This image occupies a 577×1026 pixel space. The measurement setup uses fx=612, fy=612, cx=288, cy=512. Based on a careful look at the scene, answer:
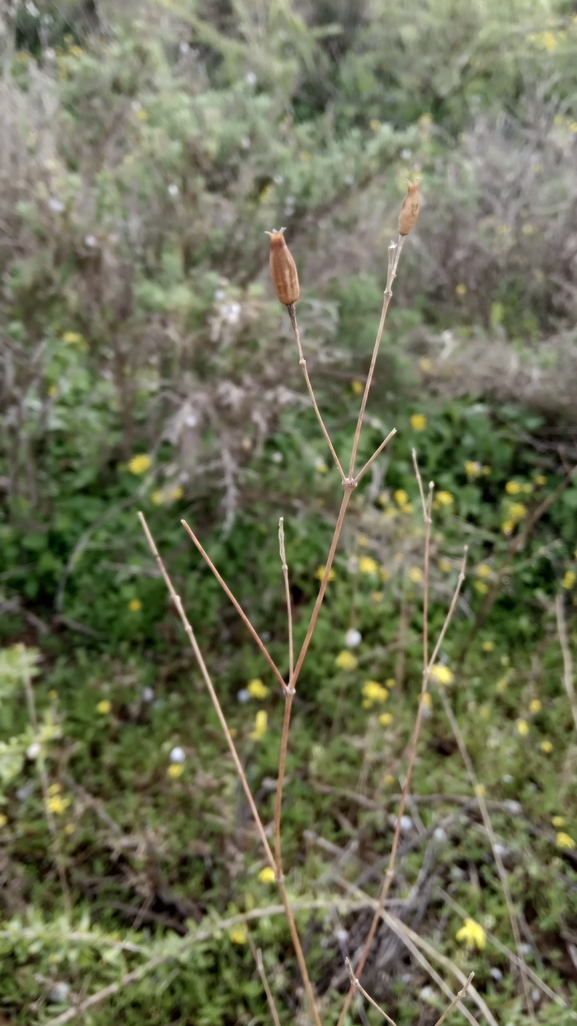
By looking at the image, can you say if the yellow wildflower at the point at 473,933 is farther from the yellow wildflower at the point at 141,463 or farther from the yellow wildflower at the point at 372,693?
the yellow wildflower at the point at 141,463

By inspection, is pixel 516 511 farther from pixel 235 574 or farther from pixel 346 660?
pixel 235 574

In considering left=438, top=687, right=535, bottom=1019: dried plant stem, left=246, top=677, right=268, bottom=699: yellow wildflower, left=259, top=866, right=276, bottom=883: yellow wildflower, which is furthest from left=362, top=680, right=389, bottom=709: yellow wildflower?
left=259, top=866, right=276, bottom=883: yellow wildflower

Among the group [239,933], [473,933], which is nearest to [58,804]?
[239,933]

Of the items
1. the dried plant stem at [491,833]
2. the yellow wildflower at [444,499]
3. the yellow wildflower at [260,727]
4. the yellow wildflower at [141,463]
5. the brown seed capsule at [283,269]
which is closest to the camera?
the brown seed capsule at [283,269]

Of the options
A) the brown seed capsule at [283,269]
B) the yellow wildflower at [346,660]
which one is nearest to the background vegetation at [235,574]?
the yellow wildflower at [346,660]

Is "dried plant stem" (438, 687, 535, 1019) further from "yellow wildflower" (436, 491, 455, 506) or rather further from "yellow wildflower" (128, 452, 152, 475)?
"yellow wildflower" (128, 452, 152, 475)

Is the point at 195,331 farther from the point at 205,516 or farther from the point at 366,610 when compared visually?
the point at 366,610
